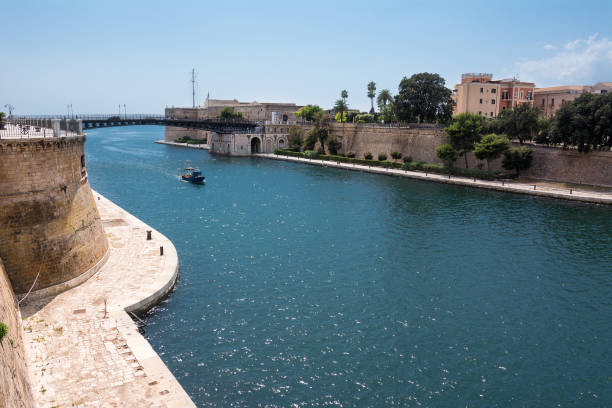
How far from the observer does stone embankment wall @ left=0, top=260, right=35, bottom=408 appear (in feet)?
30.9

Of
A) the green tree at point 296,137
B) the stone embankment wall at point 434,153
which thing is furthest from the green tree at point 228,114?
the stone embankment wall at point 434,153

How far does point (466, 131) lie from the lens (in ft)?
184

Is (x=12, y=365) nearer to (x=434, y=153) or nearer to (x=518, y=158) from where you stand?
(x=518, y=158)

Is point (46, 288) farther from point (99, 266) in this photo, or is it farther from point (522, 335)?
point (522, 335)

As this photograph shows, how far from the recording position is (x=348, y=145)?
79.4 m

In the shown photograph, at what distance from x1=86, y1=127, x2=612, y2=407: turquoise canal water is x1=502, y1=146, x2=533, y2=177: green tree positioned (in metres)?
12.9

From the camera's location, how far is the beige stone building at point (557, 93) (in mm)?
76625

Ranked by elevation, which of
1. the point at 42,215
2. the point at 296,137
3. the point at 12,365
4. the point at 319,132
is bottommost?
the point at 12,365

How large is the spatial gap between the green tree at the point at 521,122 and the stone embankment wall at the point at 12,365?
54954 mm

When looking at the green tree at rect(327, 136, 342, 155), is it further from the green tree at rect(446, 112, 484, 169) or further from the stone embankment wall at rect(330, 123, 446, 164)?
the green tree at rect(446, 112, 484, 169)

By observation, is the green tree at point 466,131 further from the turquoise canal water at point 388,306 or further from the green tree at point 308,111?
the green tree at point 308,111

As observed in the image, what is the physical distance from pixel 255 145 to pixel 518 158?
52.1m

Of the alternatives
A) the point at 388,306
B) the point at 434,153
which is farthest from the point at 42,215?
the point at 434,153

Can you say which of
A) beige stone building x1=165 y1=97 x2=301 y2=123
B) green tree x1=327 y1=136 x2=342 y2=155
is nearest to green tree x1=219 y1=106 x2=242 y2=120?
beige stone building x1=165 y1=97 x2=301 y2=123
